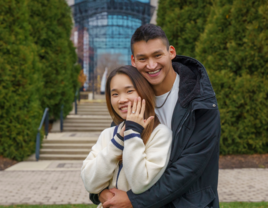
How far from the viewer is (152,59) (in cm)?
186

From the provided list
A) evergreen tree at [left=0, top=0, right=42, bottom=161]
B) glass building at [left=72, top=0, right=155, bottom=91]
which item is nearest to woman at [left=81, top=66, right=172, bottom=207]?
evergreen tree at [left=0, top=0, right=42, bottom=161]

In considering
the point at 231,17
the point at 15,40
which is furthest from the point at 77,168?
the point at 231,17

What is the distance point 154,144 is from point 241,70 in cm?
658

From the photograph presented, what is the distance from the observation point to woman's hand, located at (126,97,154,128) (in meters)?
1.68

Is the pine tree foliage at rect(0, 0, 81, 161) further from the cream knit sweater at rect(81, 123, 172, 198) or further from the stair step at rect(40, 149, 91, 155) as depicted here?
the cream knit sweater at rect(81, 123, 172, 198)

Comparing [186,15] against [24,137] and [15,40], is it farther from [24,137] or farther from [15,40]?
[24,137]

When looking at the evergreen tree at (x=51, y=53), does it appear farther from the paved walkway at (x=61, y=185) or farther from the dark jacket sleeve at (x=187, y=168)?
the dark jacket sleeve at (x=187, y=168)

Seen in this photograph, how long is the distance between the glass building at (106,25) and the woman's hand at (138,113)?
29629 mm

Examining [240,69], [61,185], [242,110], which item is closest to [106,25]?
[240,69]

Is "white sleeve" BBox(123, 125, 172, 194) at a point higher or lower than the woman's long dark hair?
lower

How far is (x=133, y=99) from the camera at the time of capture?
69.7 inches

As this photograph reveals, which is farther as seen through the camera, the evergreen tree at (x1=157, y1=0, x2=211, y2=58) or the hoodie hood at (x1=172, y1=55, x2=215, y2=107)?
the evergreen tree at (x1=157, y1=0, x2=211, y2=58)

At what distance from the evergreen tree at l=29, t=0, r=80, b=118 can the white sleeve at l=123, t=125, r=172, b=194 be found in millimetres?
9775

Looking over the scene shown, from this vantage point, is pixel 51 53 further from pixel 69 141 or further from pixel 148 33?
pixel 148 33
